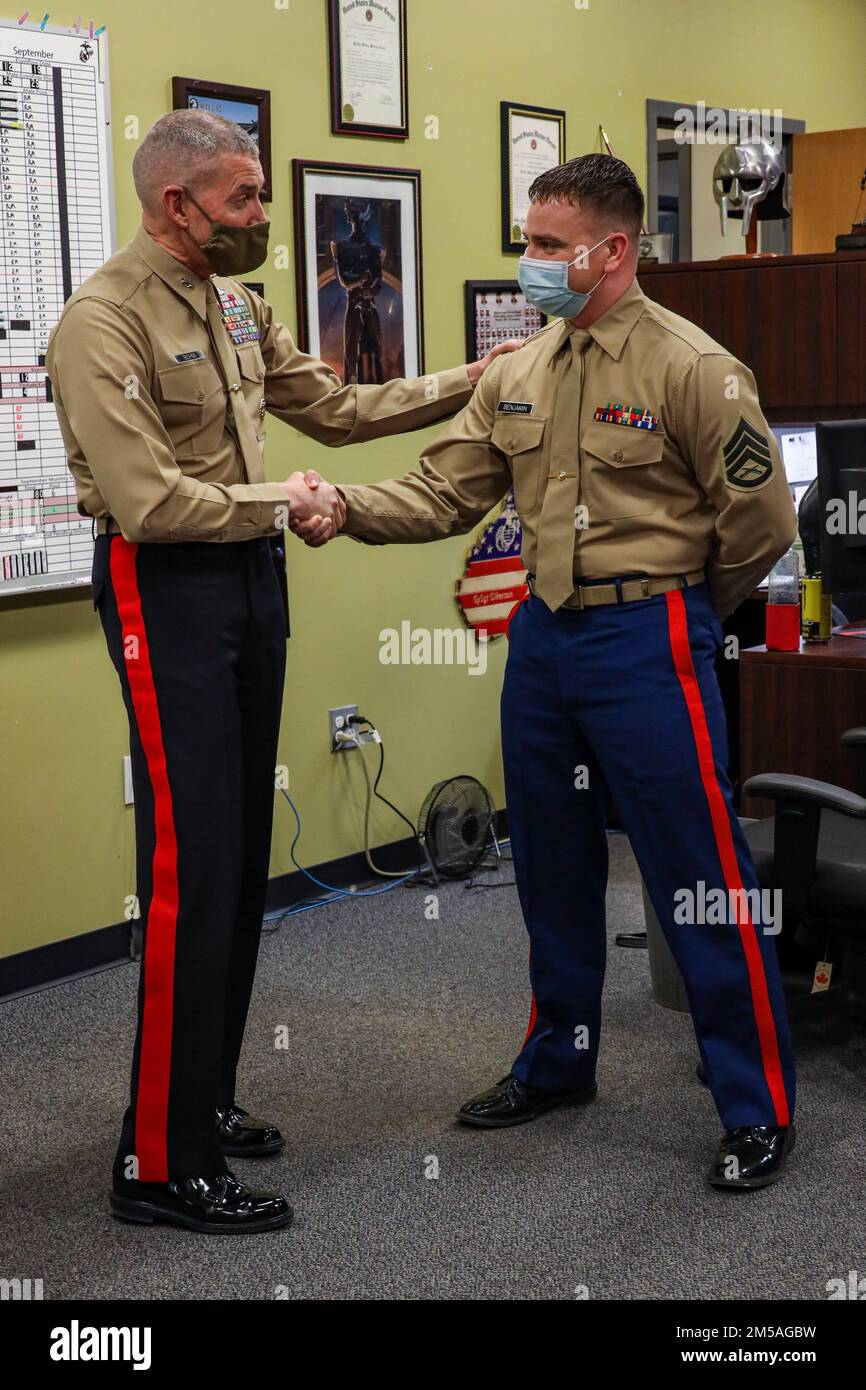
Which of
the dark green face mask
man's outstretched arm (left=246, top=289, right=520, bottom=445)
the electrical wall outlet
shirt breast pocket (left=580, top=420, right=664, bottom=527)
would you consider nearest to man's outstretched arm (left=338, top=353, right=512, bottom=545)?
man's outstretched arm (left=246, top=289, right=520, bottom=445)

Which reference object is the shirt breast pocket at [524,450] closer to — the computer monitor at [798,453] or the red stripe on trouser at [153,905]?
the red stripe on trouser at [153,905]

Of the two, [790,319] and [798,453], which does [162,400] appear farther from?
[798,453]

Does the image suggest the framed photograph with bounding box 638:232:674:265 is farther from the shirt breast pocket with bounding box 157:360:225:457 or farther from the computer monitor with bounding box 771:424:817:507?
the shirt breast pocket with bounding box 157:360:225:457

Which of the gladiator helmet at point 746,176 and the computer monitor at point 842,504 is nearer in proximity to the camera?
the computer monitor at point 842,504

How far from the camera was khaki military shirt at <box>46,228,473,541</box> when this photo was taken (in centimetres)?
211

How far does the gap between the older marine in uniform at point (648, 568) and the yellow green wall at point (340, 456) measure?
1.19 metres

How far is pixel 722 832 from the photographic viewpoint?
7.81ft

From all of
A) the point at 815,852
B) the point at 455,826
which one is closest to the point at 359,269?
the point at 455,826

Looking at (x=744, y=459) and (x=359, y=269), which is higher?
(x=359, y=269)

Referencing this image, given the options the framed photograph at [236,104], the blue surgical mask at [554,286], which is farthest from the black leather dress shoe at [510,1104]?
the framed photograph at [236,104]

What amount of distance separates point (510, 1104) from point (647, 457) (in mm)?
1141

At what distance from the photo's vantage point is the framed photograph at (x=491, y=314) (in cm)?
422

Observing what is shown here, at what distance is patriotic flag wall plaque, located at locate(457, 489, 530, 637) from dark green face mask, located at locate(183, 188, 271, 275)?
2083 millimetres

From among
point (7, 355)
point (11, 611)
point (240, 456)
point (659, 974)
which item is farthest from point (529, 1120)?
point (7, 355)
